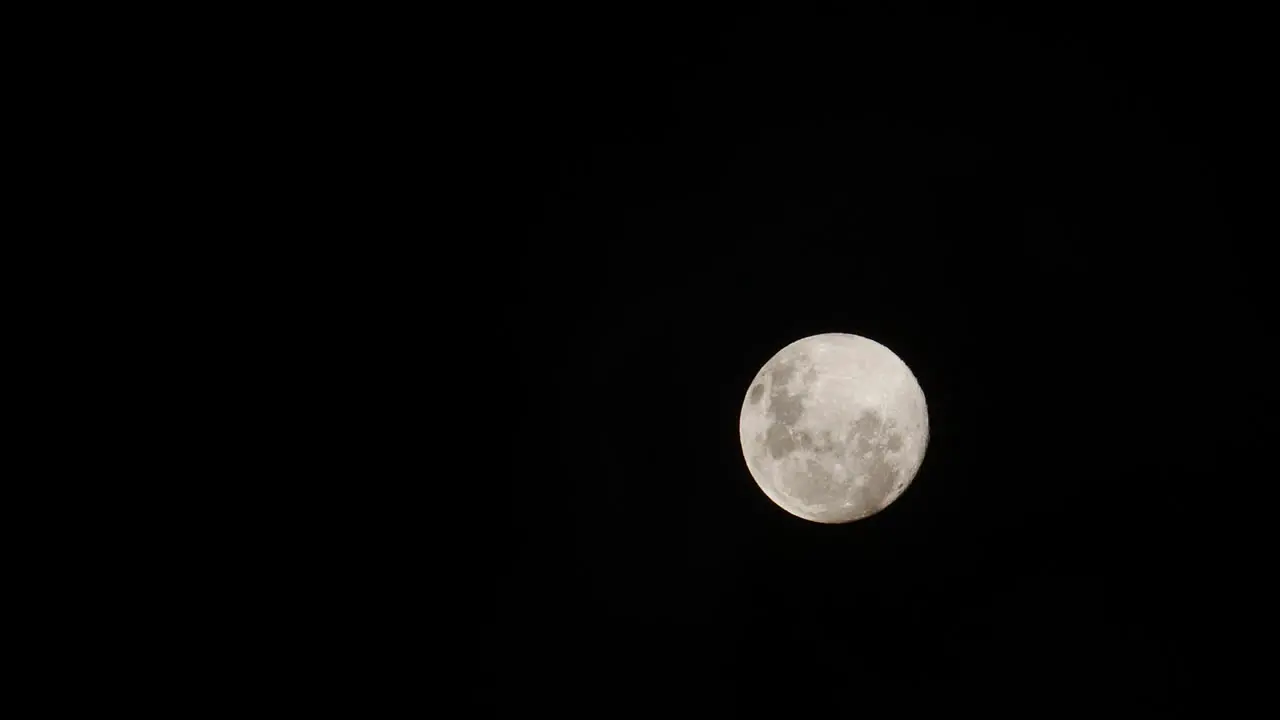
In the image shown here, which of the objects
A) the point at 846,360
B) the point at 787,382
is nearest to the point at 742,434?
the point at 787,382

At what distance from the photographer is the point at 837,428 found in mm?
2143

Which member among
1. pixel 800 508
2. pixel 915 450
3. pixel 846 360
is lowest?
pixel 800 508

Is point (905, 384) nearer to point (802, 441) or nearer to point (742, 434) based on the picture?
point (802, 441)

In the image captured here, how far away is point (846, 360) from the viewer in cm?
221

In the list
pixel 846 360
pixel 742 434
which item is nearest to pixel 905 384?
pixel 846 360

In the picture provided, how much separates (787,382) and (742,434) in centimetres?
24

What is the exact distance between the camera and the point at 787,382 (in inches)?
88.5

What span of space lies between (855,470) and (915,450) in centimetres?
21

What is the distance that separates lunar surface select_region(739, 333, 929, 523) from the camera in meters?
2.15

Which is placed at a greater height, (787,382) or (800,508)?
(787,382)

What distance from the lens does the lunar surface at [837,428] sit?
2146 mm

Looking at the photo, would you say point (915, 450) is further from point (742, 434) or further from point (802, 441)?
point (742, 434)

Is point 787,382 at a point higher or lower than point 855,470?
higher

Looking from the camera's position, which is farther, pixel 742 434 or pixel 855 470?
pixel 742 434
